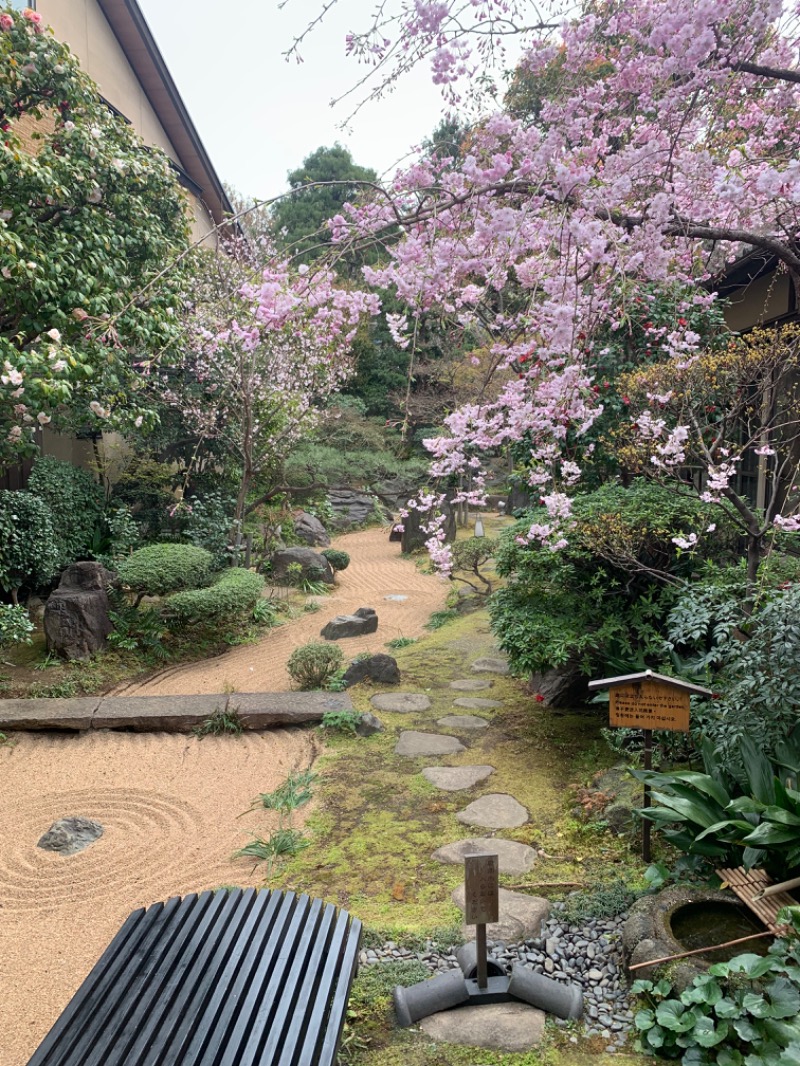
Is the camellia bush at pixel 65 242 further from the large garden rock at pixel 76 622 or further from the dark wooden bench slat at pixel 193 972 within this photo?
the dark wooden bench slat at pixel 193 972

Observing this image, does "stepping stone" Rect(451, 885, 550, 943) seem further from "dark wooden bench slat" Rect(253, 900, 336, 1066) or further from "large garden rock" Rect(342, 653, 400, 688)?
"large garden rock" Rect(342, 653, 400, 688)

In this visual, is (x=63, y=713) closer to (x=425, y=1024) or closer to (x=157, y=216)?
(x=425, y=1024)

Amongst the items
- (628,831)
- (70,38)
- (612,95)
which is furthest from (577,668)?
(70,38)

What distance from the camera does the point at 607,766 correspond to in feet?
15.0

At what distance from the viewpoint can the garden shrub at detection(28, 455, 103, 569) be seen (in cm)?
888

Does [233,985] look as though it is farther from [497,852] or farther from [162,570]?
[162,570]

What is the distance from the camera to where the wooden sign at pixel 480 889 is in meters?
2.41

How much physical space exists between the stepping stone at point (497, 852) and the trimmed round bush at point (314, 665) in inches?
119

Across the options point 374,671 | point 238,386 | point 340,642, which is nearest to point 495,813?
point 374,671

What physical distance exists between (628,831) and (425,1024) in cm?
169

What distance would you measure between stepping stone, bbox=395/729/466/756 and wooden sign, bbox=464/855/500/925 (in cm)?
265

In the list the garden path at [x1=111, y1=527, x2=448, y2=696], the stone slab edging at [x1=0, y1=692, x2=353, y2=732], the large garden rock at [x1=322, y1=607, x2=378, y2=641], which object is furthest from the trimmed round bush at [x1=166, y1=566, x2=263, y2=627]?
the stone slab edging at [x1=0, y1=692, x2=353, y2=732]

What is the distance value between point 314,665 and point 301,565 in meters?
4.97

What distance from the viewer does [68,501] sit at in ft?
30.0
